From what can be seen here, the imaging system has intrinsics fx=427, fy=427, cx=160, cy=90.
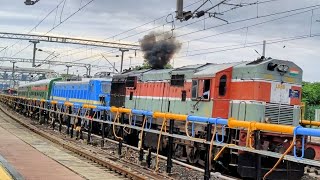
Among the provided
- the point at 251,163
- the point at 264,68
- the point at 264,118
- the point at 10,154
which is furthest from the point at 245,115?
the point at 10,154

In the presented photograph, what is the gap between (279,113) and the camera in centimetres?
1281

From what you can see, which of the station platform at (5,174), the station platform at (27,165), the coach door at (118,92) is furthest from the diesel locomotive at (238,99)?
the coach door at (118,92)

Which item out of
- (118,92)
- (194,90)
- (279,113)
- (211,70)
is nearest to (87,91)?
(118,92)

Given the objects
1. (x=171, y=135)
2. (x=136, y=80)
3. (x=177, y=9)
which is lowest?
(x=171, y=135)

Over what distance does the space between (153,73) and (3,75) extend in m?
122

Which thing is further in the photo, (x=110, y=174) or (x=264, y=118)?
(x=264, y=118)

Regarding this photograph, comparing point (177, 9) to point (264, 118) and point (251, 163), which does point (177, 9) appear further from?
point (251, 163)

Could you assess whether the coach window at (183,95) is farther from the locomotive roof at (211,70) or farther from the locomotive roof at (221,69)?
the locomotive roof at (211,70)

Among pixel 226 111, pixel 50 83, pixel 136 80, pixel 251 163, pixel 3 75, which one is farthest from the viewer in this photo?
pixel 3 75

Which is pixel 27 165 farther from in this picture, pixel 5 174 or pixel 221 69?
pixel 221 69

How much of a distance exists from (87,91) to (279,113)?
15.8 meters

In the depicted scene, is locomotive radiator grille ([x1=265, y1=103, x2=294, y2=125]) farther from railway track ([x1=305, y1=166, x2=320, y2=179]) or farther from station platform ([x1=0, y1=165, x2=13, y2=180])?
station platform ([x1=0, y1=165, x2=13, y2=180])

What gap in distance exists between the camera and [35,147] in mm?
15039

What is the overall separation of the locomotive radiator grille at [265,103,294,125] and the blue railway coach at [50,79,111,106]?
1196 cm
